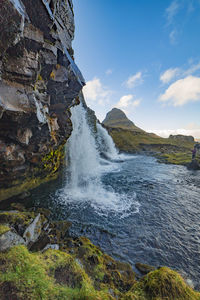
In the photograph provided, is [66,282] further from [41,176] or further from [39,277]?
[41,176]

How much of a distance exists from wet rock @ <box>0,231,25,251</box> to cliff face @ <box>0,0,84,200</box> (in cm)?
688

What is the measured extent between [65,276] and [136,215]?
28.4 ft

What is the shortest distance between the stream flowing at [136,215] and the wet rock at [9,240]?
16.1 feet

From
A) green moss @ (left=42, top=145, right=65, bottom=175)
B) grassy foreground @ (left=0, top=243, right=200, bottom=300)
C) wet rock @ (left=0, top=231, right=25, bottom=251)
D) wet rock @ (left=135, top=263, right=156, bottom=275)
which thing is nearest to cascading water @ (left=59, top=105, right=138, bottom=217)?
green moss @ (left=42, top=145, right=65, bottom=175)

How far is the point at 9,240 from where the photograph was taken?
16.8 ft

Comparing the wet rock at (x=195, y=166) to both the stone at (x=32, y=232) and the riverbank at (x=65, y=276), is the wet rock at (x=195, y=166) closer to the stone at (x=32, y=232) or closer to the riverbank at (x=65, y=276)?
the riverbank at (x=65, y=276)

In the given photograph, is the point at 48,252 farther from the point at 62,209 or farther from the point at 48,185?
the point at 48,185

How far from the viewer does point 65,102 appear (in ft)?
55.1

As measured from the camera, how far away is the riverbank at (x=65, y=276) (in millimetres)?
3545

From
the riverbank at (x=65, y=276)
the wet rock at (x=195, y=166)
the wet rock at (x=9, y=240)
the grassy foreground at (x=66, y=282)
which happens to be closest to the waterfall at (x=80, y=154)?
the riverbank at (x=65, y=276)

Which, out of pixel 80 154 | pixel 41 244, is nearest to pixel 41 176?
Answer: pixel 80 154

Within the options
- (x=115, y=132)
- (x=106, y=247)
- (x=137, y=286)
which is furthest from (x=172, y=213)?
(x=115, y=132)

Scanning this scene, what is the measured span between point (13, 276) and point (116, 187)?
1550 centimetres

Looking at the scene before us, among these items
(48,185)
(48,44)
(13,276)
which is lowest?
(48,185)
